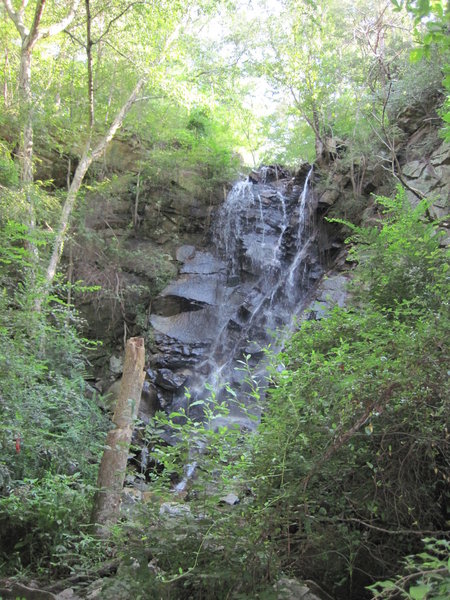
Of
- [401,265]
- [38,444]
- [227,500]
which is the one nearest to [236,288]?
[401,265]

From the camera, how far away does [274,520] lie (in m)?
2.34

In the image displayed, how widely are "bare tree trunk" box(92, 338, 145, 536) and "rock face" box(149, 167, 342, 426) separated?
5.77m

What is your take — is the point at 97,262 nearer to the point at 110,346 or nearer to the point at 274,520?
the point at 110,346

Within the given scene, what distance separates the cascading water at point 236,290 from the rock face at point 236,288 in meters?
0.03

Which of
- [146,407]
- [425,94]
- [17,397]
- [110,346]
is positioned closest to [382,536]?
[17,397]

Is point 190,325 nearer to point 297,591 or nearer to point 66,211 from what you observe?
point 66,211

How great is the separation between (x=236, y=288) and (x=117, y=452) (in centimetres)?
953

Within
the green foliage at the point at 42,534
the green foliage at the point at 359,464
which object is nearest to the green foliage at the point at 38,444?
the green foliage at the point at 42,534

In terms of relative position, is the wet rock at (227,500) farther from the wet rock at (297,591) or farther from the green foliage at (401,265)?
the green foliage at (401,265)

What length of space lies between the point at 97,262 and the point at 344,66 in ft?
30.2

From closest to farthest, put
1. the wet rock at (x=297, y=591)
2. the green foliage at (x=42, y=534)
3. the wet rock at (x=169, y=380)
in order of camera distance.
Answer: the wet rock at (x=297, y=591) < the green foliage at (x=42, y=534) < the wet rock at (x=169, y=380)

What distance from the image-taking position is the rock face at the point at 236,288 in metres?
12.0

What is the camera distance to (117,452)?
4852 millimetres

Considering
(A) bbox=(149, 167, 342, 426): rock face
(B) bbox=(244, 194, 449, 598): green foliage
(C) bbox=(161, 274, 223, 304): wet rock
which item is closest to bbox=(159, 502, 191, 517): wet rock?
(B) bbox=(244, 194, 449, 598): green foliage
